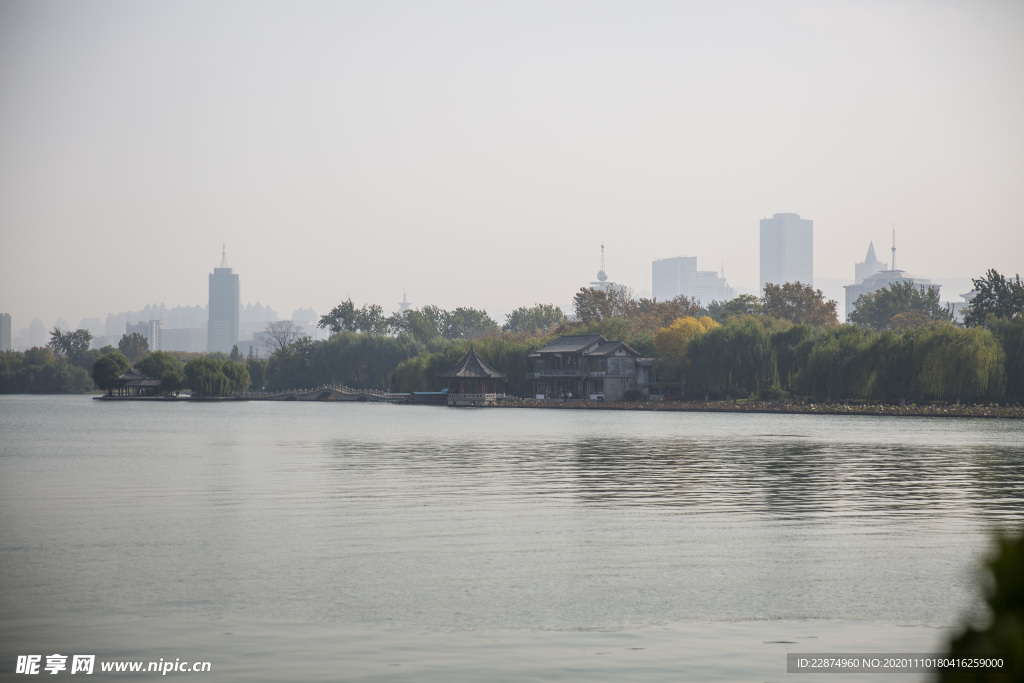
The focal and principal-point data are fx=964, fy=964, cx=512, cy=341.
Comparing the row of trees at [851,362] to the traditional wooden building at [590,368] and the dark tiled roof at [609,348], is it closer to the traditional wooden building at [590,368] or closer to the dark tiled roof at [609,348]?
the dark tiled roof at [609,348]

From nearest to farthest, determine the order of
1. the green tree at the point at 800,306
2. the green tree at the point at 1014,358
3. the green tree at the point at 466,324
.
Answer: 1. the green tree at the point at 1014,358
2. the green tree at the point at 800,306
3. the green tree at the point at 466,324

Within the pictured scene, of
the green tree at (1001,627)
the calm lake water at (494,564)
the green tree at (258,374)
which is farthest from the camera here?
the green tree at (258,374)

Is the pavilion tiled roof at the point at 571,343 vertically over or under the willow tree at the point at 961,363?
over

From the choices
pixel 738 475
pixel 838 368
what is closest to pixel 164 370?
pixel 838 368

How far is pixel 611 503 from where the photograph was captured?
1836 cm

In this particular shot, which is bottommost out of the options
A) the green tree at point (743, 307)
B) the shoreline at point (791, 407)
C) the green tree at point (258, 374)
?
the shoreline at point (791, 407)

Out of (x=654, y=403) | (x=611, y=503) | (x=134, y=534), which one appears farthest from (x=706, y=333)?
(x=134, y=534)

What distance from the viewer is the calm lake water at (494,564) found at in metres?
8.49

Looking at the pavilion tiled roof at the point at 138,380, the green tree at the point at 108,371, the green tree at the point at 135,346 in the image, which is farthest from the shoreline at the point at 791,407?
the green tree at the point at 135,346

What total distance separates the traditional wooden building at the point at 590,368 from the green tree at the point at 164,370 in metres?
40.0

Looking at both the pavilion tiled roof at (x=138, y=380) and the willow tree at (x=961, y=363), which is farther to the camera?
the pavilion tiled roof at (x=138, y=380)

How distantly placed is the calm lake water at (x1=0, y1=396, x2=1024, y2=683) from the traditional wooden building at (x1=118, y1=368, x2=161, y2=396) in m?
80.9

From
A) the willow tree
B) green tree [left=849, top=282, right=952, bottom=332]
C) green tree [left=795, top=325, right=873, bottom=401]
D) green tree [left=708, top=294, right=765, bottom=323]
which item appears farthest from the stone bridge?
the willow tree

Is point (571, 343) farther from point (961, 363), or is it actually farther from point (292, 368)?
point (292, 368)
